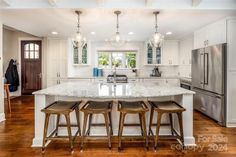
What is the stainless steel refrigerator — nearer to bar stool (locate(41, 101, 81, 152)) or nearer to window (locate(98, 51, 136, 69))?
window (locate(98, 51, 136, 69))

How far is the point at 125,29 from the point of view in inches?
207

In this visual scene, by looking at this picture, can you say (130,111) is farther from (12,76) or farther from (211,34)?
(12,76)

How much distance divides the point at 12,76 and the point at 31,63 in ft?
2.74

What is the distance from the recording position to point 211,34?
4586mm

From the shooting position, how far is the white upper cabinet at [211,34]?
13.6 ft

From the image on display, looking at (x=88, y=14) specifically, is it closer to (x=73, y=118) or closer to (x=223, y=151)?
(x=73, y=118)

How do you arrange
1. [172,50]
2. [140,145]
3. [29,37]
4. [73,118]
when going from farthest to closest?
[29,37], [172,50], [73,118], [140,145]

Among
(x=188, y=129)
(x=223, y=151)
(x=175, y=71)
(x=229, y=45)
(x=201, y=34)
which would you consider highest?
(x=201, y=34)

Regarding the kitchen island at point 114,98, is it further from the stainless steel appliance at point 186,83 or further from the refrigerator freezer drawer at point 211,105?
the stainless steel appliance at point 186,83

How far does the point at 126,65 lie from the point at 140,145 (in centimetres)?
454

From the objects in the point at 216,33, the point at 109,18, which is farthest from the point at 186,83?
the point at 109,18

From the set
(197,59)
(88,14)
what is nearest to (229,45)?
(197,59)

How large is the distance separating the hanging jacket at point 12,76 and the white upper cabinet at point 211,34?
6.50m

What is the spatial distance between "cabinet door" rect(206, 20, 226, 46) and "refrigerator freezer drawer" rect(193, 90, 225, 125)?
119 cm
